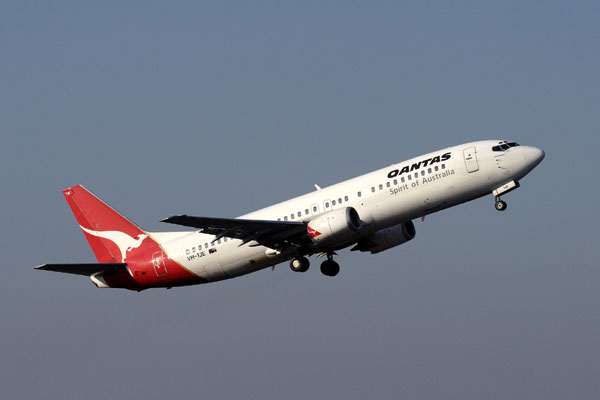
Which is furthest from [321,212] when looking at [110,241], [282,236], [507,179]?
[110,241]

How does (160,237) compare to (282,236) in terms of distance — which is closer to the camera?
(282,236)

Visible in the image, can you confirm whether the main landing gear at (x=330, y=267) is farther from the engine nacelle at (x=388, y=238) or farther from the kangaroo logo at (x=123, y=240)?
the kangaroo logo at (x=123, y=240)

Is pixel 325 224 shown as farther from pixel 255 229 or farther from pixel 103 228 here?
pixel 103 228

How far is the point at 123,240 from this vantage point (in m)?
57.9

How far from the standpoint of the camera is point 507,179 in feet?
160

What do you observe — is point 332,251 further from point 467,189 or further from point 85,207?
point 85,207

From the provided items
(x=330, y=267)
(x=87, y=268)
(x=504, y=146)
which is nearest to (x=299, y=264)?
(x=330, y=267)

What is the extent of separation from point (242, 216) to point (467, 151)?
13558 millimetres

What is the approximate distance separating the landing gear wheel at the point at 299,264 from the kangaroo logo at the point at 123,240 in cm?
990

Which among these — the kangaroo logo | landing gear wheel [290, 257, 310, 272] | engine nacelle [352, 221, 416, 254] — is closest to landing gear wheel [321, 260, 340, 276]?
engine nacelle [352, 221, 416, 254]

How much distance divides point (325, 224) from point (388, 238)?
22.5 feet

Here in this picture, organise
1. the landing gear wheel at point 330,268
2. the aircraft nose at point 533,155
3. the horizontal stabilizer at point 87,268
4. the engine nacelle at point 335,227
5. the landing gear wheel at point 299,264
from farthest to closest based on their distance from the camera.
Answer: the landing gear wheel at point 330,268 < the horizontal stabilizer at point 87,268 < the landing gear wheel at point 299,264 < the aircraft nose at point 533,155 < the engine nacelle at point 335,227

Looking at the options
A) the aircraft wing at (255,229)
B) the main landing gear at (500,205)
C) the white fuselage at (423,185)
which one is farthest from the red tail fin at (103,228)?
the main landing gear at (500,205)

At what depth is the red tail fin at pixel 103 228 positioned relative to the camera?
189ft
